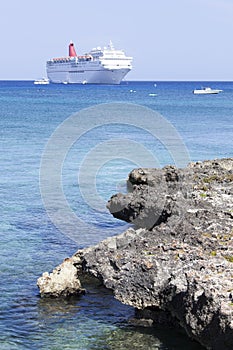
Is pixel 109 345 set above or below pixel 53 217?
below

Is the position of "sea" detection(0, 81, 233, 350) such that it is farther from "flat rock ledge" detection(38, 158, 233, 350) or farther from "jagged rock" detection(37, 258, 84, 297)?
"flat rock ledge" detection(38, 158, 233, 350)

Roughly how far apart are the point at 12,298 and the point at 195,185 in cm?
872

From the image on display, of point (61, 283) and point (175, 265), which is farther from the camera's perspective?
point (61, 283)

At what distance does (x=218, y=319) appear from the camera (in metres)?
14.4

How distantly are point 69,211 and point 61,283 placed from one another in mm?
13032

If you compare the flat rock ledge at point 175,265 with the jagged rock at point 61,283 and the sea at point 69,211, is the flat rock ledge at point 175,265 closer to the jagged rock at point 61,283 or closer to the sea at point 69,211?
the jagged rock at point 61,283

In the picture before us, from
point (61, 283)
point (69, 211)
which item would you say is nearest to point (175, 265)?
point (61, 283)

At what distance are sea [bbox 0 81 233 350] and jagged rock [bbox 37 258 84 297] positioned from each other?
24 centimetres

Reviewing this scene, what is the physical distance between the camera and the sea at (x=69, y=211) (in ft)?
57.0

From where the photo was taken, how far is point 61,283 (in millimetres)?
19516

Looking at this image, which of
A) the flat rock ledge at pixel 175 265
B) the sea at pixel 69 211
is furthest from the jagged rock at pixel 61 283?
the sea at pixel 69 211

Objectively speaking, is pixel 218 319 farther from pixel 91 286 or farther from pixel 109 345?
pixel 91 286

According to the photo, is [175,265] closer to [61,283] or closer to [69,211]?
[61,283]

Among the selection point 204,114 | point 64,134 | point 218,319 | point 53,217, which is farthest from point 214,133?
point 218,319
